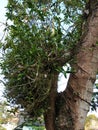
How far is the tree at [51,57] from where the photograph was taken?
11.6 ft

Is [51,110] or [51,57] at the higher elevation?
[51,57]

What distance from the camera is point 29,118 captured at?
3.99 m

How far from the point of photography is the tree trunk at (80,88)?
396 centimetres

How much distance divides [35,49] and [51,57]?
0.22m

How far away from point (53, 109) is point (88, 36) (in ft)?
3.32

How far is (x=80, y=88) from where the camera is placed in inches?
157

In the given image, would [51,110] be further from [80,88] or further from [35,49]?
[35,49]

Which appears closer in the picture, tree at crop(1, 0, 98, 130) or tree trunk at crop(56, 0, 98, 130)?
tree at crop(1, 0, 98, 130)

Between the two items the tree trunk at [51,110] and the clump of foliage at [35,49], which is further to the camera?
the tree trunk at [51,110]

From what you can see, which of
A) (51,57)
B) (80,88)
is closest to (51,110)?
(80,88)

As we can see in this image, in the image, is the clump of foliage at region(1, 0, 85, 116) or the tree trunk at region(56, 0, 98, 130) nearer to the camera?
the clump of foliage at region(1, 0, 85, 116)

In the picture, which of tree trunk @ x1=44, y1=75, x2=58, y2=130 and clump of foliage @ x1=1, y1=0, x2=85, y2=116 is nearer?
clump of foliage @ x1=1, y1=0, x2=85, y2=116

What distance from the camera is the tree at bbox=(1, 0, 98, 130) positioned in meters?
3.55

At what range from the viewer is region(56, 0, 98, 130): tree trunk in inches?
156
